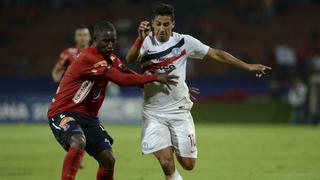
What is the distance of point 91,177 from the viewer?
10.8 m

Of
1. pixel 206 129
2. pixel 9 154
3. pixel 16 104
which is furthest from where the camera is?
pixel 16 104

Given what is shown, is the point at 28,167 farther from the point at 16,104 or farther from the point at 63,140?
the point at 16,104

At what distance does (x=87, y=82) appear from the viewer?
8062 millimetres

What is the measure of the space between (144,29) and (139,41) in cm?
29

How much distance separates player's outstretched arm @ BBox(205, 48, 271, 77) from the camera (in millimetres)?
8141

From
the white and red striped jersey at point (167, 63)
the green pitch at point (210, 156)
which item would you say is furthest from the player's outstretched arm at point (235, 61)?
the green pitch at point (210, 156)

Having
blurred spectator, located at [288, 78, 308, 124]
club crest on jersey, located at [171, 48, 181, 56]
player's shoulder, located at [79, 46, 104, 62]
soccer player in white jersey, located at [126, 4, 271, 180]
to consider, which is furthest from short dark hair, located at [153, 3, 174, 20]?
blurred spectator, located at [288, 78, 308, 124]

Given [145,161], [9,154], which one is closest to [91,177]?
[145,161]

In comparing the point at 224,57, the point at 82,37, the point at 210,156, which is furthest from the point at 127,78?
the point at 210,156

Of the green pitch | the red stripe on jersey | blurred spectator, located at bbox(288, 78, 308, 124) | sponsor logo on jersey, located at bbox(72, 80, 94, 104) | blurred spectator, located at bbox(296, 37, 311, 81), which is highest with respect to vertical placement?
the red stripe on jersey

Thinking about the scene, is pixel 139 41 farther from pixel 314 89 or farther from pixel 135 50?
pixel 314 89

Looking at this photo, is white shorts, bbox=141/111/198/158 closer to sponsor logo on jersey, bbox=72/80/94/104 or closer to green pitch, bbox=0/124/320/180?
sponsor logo on jersey, bbox=72/80/94/104

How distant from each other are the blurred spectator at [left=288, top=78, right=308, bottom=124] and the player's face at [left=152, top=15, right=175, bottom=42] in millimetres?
18673

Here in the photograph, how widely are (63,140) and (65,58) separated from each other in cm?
430
